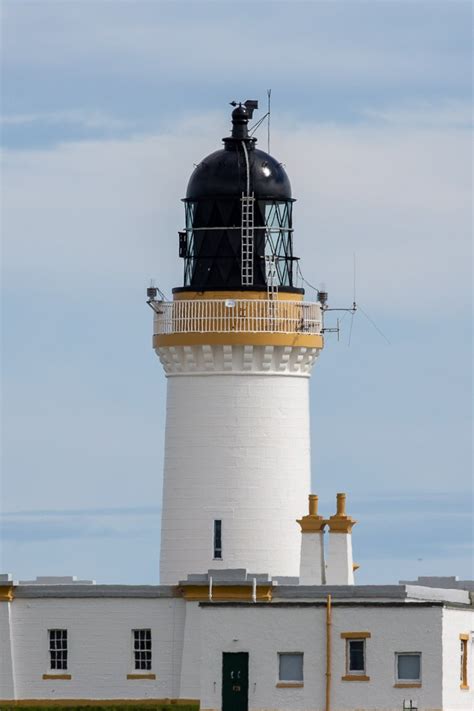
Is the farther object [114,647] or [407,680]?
[114,647]

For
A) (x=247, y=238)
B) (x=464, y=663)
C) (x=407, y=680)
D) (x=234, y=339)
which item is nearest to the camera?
(x=407, y=680)

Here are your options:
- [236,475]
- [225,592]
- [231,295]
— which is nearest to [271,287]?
[231,295]

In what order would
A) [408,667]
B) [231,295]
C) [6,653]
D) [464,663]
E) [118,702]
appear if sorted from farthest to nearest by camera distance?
[231,295]
[6,653]
[118,702]
[464,663]
[408,667]

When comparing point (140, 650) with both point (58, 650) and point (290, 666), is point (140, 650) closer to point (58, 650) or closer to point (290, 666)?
point (58, 650)

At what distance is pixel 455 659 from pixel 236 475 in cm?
994

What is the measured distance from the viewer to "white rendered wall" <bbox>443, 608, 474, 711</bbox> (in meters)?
89.8

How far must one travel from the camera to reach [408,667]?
89875 millimetres

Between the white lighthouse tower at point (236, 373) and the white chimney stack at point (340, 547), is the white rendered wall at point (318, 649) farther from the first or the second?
the white lighthouse tower at point (236, 373)

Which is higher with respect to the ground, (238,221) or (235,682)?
(238,221)

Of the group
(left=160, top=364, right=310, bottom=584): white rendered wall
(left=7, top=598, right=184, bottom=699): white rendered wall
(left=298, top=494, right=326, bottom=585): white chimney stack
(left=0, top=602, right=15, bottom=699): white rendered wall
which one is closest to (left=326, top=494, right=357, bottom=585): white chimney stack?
(left=298, top=494, right=326, bottom=585): white chimney stack

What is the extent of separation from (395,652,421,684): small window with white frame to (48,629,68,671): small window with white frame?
31.2 ft

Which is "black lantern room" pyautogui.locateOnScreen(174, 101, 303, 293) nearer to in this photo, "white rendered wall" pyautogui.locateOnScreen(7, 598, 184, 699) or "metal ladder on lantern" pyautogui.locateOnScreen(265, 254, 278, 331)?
"metal ladder on lantern" pyautogui.locateOnScreen(265, 254, 278, 331)

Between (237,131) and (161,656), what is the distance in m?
15.0

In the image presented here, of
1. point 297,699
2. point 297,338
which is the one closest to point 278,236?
point 297,338
